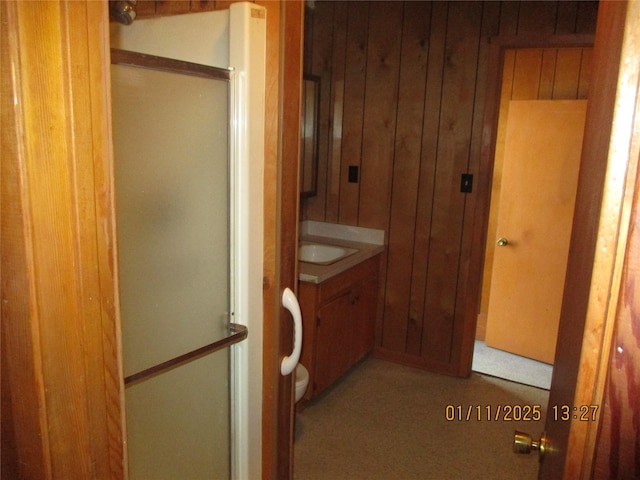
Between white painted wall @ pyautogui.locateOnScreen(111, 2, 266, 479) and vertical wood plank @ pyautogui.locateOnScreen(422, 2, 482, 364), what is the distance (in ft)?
6.87

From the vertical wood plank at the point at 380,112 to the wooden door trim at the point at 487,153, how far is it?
1.91 ft

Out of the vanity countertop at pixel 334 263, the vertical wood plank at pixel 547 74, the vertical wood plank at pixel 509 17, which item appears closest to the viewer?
the vanity countertop at pixel 334 263

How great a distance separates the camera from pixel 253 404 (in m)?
1.41

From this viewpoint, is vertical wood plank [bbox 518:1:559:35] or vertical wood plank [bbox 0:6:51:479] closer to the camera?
vertical wood plank [bbox 0:6:51:479]

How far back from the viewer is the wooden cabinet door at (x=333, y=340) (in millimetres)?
2781

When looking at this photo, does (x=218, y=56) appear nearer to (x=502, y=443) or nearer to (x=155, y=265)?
(x=155, y=265)

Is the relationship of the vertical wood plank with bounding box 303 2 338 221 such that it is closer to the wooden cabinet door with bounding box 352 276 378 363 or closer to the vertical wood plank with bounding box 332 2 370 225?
the vertical wood plank with bounding box 332 2 370 225

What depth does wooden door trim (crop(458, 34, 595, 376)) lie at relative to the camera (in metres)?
2.81

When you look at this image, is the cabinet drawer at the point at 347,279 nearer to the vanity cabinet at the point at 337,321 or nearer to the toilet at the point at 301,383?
the vanity cabinet at the point at 337,321

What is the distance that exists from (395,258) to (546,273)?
1042 millimetres

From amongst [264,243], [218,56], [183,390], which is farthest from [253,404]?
[218,56]

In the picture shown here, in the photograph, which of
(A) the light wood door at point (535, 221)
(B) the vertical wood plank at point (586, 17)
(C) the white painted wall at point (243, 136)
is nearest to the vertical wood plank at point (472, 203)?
(B) the vertical wood plank at point (586, 17)

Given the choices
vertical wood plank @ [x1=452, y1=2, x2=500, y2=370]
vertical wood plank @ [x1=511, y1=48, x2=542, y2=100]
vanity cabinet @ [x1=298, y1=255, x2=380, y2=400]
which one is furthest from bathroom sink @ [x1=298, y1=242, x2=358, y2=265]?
vertical wood plank @ [x1=511, y1=48, x2=542, y2=100]

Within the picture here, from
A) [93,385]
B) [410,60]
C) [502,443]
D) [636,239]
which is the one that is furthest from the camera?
[410,60]
